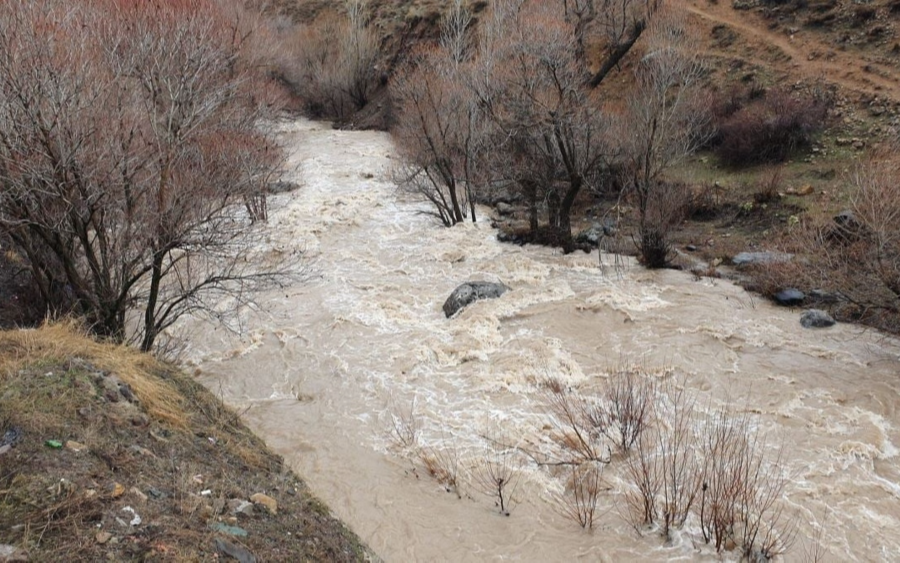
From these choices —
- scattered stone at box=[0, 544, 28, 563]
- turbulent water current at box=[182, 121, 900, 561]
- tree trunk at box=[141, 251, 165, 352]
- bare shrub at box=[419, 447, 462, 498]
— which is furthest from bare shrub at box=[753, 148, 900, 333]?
tree trunk at box=[141, 251, 165, 352]

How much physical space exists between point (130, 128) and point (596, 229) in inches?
562

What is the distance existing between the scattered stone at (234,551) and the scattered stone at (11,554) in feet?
4.37

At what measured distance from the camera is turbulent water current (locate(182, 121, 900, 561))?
7.38 meters

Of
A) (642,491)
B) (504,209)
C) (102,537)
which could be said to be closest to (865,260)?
(642,491)

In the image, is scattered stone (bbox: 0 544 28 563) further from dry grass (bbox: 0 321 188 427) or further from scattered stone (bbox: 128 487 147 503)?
dry grass (bbox: 0 321 188 427)

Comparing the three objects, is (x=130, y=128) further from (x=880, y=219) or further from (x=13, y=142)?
(x=880, y=219)

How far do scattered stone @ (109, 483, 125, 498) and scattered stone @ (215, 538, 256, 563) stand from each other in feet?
3.22

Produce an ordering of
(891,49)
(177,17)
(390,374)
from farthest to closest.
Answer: (891,49)
(177,17)
(390,374)

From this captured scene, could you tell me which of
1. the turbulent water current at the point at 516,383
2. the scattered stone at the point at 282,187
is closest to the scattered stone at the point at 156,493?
the turbulent water current at the point at 516,383

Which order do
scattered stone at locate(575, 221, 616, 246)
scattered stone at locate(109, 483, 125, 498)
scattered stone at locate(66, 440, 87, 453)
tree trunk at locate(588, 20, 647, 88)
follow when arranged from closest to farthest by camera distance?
scattered stone at locate(109, 483, 125, 498) < scattered stone at locate(66, 440, 87, 453) < scattered stone at locate(575, 221, 616, 246) < tree trunk at locate(588, 20, 647, 88)

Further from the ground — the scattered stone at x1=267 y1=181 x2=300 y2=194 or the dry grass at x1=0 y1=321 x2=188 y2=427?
the dry grass at x1=0 y1=321 x2=188 y2=427

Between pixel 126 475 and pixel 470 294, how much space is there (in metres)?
10.1

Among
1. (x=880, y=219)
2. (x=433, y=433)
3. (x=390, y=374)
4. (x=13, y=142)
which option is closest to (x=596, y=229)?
(x=880, y=219)

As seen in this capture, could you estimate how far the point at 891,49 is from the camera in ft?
72.9
